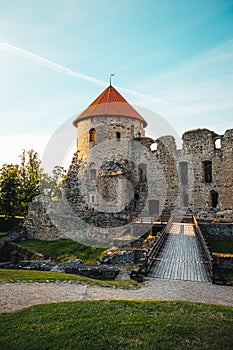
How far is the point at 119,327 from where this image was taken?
5.98 m

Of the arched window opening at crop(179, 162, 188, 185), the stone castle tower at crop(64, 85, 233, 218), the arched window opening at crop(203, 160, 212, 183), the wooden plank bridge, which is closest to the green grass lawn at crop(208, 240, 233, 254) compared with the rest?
the wooden plank bridge

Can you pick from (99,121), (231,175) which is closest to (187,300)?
(231,175)

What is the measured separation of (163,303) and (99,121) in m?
23.6

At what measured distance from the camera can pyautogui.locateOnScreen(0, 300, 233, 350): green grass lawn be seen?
5.25 meters

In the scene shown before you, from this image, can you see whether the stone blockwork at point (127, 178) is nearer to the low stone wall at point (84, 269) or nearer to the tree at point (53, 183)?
the low stone wall at point (84, 269)

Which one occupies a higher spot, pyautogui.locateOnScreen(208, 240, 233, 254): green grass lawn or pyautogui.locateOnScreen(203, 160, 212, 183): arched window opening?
pyautogui.locateOnScreen(203, 160, 212, 183): arched window opening

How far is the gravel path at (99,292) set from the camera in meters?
8.54

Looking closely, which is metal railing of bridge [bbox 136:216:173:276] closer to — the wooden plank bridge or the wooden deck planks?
the wooden plank bridge

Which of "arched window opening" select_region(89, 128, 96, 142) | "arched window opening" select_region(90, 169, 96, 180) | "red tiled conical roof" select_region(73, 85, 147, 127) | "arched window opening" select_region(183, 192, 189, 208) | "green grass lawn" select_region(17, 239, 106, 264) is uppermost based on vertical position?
"red tiled conical roof" select_region(73, 85, 147, 127)

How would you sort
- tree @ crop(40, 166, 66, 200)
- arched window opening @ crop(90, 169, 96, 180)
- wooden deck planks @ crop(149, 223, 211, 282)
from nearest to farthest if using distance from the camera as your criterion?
wooden deck planks @ crop(149, 223, 211, 282) < arched window opening @ crop(90, 169, 96, 180) < tree @ crop(40, 166, 66, 200)

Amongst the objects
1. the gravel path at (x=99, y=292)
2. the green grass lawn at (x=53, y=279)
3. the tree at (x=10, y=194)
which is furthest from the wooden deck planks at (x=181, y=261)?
the tree at (x=10, y=194)

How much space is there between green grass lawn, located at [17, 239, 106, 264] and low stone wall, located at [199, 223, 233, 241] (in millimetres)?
6808

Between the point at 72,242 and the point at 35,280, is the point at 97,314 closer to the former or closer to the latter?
the point at 35,280

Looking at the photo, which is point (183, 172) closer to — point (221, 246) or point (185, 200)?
point (185, 200)
